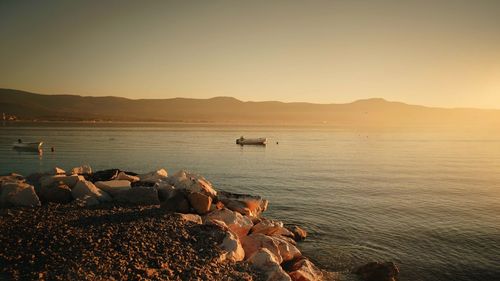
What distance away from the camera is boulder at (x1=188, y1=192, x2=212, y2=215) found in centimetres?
1577

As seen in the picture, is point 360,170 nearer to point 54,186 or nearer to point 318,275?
point 318,275

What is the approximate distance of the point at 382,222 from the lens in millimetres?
20719

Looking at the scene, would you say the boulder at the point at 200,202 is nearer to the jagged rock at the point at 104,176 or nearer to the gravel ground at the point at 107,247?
the gravel ground at the point at 107,247

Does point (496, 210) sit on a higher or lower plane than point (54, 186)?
lower

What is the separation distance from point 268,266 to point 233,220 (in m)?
3.71

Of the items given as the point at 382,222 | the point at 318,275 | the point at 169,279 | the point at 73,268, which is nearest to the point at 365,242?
the point at 382,222

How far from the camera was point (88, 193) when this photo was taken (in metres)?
15.5

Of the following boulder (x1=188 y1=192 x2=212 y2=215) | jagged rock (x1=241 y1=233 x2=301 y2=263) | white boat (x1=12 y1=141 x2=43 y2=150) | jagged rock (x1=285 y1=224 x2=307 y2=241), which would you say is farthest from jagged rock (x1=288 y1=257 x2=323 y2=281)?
white boat (x1=12 y1=141 x2=43 y2=150)

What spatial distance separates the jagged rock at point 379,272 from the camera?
519 inches

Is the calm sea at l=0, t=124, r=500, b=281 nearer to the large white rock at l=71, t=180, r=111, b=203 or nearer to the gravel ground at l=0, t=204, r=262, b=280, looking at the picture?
the gravel ground at l=0, t=204, r=262, b=280

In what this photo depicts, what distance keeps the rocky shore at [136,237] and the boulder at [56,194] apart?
0.04m

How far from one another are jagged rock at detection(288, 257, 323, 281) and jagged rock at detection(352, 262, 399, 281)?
5.48ft

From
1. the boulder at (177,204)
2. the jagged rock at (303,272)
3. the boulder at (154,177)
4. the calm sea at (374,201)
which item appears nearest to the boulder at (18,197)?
the boulder at (177,204)

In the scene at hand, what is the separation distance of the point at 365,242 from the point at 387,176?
23.0m
